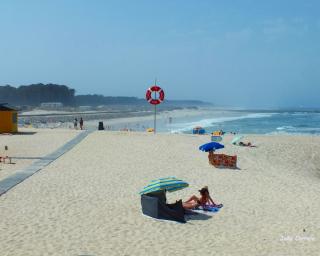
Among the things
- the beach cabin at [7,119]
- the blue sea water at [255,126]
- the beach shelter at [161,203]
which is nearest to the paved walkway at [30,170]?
the beach shelter at [161,203]

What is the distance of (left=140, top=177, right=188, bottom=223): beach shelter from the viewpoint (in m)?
9.02

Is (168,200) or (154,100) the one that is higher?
(154,100)

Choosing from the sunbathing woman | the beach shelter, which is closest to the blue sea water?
the sunbathing woman

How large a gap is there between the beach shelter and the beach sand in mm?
203

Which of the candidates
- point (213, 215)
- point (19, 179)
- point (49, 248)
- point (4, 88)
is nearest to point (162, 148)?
point (19, 179)

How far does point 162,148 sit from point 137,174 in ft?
23.0

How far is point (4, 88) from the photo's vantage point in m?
144

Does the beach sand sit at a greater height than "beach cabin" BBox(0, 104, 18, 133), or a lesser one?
lesser

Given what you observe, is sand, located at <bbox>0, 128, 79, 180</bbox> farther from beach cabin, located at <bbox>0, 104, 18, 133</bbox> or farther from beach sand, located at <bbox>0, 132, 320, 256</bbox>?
beach cabin, located at <bbox>0, 104, 18, 133</bbox>

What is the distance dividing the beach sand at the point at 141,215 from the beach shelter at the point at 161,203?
0.20 meters

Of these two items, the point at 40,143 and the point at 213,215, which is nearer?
the point at 213,215

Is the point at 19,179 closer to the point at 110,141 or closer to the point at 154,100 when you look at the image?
the point at 110,141

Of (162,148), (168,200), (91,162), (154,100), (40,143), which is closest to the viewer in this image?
(168,200)

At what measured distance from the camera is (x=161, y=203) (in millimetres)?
9070
